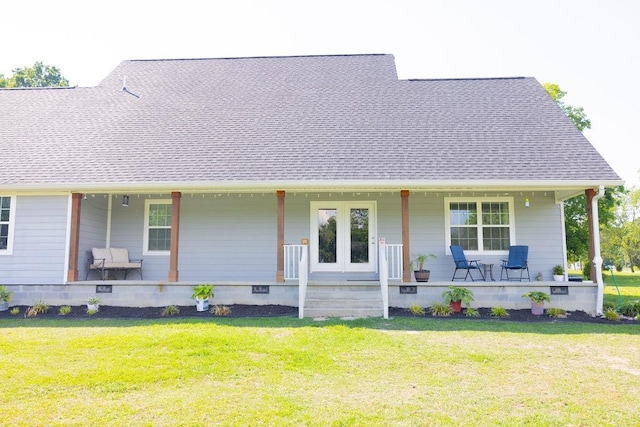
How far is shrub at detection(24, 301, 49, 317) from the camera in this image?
7.60 m

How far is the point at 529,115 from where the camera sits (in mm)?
10211

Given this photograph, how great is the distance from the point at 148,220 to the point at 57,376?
6137mm

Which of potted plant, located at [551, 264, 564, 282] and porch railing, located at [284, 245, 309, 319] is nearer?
porch railing, located at [284, 245, 309, 319]

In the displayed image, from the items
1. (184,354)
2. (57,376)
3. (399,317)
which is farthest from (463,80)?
(57,376)

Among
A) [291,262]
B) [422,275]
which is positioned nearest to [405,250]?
[422,275]

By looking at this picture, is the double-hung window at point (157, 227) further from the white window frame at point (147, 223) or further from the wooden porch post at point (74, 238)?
the wooden porch post at point (74, 238)

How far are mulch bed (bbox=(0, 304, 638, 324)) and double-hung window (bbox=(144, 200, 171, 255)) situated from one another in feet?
6.57

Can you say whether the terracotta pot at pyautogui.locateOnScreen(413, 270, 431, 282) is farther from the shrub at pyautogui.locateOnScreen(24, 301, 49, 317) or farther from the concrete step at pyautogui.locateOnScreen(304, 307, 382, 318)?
the shrub at pyautogui.locateOnScreen(24, 301, 49, 317)

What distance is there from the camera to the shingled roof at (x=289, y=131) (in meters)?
8.36

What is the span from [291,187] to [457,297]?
369 centimetres

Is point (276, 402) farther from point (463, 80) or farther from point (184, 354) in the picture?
point (463, 80)

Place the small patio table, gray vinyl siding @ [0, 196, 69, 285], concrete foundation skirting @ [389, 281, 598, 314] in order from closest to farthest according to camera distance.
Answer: concrete foundation skirting @ [389, 281, 598, 314] < gray vinyl siding @ [0, 196, 69, 285] < the small patio table

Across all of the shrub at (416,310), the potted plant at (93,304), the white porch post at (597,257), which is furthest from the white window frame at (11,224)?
the white porch post at (597,257)

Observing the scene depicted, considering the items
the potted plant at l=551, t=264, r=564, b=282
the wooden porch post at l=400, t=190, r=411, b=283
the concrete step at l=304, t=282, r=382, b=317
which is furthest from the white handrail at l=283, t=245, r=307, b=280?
the potted plant at l=551, t=264, r=564, b=282
